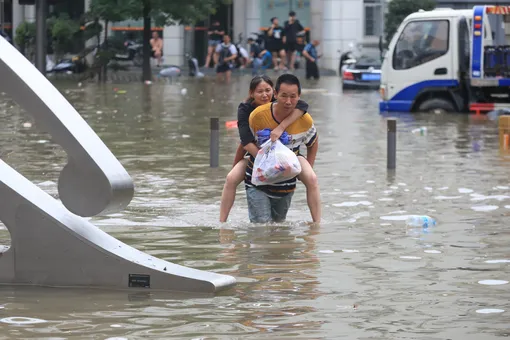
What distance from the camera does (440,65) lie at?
27.8 m

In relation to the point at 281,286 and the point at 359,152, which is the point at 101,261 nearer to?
the point at 281,286

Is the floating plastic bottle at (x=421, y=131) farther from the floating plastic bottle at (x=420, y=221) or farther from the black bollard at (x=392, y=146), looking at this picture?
the floating plastic bottle at (x=420, y=221)

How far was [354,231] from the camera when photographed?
10.8 meters

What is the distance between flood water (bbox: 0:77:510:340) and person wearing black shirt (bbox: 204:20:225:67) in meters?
37.9

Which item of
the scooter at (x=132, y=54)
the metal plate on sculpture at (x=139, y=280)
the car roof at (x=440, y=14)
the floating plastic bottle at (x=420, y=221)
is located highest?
the car roof at (x=440, y=14)

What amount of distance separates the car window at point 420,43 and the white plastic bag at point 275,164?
1780cm

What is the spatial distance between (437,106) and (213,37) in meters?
35.0

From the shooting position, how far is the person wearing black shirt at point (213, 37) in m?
58.4

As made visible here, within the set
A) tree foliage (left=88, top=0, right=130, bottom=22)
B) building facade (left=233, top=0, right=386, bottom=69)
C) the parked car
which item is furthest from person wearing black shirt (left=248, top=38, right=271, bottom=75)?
the parked car

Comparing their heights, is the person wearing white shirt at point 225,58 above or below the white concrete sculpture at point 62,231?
below

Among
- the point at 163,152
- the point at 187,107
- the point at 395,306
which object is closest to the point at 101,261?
the point at 395,306

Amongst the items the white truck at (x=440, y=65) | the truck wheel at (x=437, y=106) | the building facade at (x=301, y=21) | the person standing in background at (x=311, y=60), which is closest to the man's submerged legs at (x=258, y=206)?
the white truck at (x=440, y=65)

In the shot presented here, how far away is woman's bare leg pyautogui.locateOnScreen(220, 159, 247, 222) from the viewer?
430 inches

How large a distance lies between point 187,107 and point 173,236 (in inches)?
742
